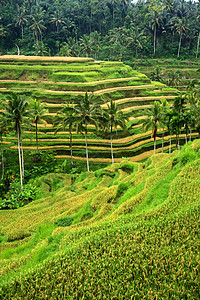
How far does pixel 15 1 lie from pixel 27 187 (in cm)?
8969

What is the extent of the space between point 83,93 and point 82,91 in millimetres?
1875

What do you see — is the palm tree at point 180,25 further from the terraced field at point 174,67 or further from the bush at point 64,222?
the bush at point 64,222

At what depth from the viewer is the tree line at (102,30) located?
236 ft

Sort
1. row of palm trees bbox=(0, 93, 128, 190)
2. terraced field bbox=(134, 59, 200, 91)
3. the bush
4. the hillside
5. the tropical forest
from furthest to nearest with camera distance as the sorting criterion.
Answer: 1. terraced field bbox=(134, 59, 200, 91)
2. the hillside
3. row of palm trees bbox=(0, 93, 128, 190)
4. the bush
5. the tropical forest

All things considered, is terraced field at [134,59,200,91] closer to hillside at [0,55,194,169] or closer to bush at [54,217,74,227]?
hillside at [0,55,194,169]

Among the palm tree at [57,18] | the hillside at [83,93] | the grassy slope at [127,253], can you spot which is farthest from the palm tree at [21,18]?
the grassy slope at [127,253]

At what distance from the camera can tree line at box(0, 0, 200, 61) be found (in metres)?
71.9

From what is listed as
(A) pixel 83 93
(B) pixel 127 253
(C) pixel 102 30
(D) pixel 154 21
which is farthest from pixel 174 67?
(B) pixel 127 253

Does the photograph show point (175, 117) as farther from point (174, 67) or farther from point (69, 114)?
point (174, 67)

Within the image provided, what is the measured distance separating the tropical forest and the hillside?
182 mm

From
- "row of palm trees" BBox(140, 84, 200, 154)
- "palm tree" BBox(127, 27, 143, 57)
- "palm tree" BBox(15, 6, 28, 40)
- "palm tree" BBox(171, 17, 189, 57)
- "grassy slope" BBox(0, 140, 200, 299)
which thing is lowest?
"grassy slope" BBox(0, 140, 200, 299)

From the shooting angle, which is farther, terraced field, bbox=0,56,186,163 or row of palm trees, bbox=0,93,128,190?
terraced field, bbox=0,56,186,163

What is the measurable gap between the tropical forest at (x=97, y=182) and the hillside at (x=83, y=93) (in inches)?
7.2

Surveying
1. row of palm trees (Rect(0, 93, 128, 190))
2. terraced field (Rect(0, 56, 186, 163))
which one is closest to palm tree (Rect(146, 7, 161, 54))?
terraced field (Rect(0, 56, 186, 163))
